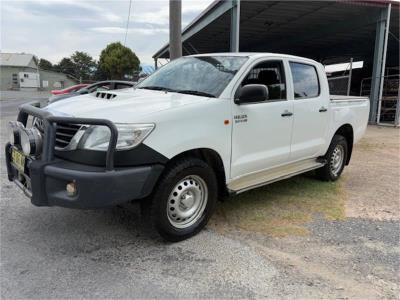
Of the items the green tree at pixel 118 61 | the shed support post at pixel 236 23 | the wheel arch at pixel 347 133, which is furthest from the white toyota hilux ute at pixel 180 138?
the green tree at pixel 118 61

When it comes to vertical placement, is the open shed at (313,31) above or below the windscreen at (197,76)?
above

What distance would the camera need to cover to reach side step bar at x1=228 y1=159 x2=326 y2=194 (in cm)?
442

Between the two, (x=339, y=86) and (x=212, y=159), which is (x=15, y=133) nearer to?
(x=212, y=159)

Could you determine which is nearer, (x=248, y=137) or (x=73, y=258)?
(x=73, y=258)

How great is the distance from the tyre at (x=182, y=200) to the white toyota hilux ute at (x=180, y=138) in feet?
0.03

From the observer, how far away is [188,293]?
3029 millimetres

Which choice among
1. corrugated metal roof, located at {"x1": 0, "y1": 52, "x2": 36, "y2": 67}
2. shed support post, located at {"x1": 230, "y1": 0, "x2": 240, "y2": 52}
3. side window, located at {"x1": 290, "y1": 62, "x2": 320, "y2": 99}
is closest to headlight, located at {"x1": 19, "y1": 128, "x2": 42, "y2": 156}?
side window, located at {"x1": 290, "y1": 62, "x2": 320, "y2": 99}

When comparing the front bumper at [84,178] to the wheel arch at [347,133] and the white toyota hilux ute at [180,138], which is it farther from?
the wheel arch at [347,133]

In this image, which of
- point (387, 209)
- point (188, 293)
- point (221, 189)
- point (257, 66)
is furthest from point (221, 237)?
point (387, 209)

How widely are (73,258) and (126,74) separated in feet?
181

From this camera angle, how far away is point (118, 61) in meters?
55.0

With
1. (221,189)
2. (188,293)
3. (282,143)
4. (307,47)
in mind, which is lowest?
(188,293)

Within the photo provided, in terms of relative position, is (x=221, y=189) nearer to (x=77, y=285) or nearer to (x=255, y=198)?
(x=255, y=198)

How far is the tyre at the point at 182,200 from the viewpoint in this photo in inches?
142
